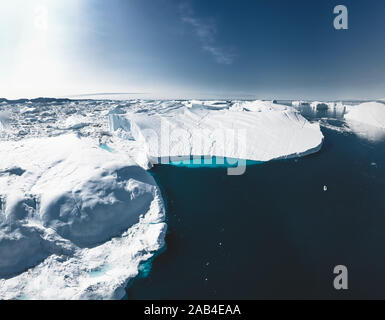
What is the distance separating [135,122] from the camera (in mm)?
26844

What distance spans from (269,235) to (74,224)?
10.2 meters

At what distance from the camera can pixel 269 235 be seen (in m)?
9.98

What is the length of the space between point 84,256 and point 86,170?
5.27 metres

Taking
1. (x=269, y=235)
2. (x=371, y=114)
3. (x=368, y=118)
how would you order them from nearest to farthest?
(x=269, y=235)
(x=371, y=114)
(x=368, y=118)

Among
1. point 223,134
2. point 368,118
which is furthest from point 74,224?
point 368,118

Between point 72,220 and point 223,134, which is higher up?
point 223,134

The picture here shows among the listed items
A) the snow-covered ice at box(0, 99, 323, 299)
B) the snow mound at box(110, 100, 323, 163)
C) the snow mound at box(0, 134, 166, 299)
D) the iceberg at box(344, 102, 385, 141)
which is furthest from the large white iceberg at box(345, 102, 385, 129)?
the snow mound at box(0, 134, 166, 299)

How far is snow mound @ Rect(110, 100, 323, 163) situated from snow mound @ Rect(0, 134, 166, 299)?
353 inches

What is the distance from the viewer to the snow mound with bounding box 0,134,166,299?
7114mm

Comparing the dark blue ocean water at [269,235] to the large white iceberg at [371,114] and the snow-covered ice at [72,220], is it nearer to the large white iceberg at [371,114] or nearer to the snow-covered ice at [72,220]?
the snow-covered ice at [72,220]

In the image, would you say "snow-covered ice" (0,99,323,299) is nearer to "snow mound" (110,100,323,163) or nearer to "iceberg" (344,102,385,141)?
"snow mound" (110,100,323,163)

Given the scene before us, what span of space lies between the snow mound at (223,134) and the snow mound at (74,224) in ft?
29.4

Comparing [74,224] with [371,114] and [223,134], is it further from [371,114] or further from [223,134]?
[371,114]
